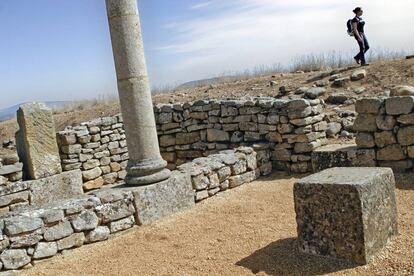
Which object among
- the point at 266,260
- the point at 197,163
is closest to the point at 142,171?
the point at 197,163

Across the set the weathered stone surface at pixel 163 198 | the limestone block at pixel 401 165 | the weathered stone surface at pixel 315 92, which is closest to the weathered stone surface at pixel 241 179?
the weathered stone surface at pixel 163 198

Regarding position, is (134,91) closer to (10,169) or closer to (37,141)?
(37,141)

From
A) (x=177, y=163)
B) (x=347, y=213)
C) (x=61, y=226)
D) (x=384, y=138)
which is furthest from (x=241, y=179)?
(x=347, y=213)

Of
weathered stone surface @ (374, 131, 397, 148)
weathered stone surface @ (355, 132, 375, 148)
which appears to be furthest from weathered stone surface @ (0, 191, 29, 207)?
weathered stone surface @ (374, 131, 397, 148)

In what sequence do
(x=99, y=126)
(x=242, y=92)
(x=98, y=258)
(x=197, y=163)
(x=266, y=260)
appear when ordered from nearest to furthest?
(x=266, y=260), (x=98, y=258), (x=197, y=163), (x=99, y=126), (x=242, y=92)

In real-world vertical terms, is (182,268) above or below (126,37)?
below

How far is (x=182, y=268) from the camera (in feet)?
15.3

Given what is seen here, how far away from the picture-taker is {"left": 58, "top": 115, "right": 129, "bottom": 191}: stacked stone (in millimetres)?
9844

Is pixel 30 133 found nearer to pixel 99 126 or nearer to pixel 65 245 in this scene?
pixel 99 126

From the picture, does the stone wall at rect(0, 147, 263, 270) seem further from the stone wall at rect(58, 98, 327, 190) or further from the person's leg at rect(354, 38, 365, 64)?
the person's leg at rect(354, 38, 365, 64)

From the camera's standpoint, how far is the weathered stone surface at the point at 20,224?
16.4 ft

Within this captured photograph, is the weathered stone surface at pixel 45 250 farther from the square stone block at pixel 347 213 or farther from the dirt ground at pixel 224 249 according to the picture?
the square stone block at pixel 347 213

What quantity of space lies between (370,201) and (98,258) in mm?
3310

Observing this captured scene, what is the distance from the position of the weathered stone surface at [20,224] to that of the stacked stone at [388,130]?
5.48 meters
